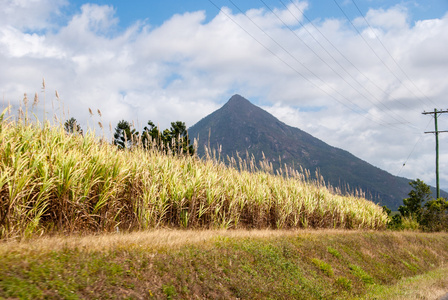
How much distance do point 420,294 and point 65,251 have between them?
26.4ft

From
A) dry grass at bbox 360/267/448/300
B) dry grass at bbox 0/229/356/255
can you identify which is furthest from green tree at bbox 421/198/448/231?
dry grass at bbox 0/229/356/255

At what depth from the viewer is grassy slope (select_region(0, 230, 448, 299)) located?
14.2ft

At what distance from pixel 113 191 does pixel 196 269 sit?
2931 millimetres

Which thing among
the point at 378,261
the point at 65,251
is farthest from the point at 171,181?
the point at 378,261

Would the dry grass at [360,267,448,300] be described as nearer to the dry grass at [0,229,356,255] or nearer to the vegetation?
the dry grass at [0,229,356,255]

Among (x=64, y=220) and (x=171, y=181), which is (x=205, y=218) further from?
(x=64, y=220)

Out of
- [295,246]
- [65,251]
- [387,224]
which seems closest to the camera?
[65,251]

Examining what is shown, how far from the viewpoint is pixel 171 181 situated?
9.74m

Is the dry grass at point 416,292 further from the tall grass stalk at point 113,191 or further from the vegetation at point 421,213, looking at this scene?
the vegetation at point 421,213

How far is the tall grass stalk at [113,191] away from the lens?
629cm

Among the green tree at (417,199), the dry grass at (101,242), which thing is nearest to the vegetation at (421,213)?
the green tree at (417,199)

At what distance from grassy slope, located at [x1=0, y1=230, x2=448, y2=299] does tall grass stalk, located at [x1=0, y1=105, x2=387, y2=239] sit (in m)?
0.98

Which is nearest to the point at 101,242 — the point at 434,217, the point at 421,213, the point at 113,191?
the point at 113,191

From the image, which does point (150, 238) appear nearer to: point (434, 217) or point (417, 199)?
point (434, 217)
